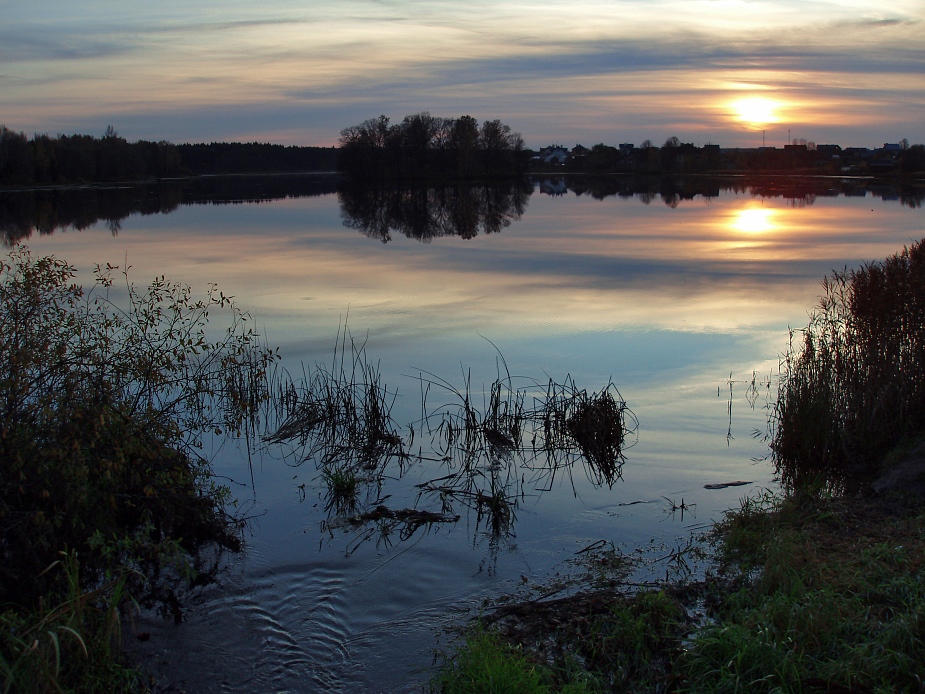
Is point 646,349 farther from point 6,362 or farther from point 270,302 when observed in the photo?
point 6,362

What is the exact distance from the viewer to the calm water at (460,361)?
20.3ft

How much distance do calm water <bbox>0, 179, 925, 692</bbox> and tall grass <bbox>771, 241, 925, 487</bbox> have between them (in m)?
0.63

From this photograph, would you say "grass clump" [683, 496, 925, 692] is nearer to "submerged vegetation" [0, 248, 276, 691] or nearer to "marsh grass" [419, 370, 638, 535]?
"marsh grass" [419, 370, 638, 535]

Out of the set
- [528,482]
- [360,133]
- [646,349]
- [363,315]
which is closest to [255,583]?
[528,482]

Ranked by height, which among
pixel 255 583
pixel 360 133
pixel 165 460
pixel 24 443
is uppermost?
pixel 360 133

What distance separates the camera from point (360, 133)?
10638 cm

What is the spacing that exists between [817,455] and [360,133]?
102527 mm

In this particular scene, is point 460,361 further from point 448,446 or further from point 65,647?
point 65,647

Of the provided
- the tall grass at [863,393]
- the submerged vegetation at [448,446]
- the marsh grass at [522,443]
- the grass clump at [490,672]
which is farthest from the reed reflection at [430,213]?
the grass clump at [490,672]

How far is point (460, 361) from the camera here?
14.3 metres

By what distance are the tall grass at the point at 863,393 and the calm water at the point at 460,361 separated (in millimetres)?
627

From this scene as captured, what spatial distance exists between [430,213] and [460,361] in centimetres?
3940

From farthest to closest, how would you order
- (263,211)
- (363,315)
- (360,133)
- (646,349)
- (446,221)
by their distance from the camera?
1. (360,133)
2. (263,211)
3. (446,221)
4. (363,315)
5. (646,349)

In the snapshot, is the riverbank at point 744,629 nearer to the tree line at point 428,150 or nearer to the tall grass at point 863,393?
the tall grass at point 863,393
